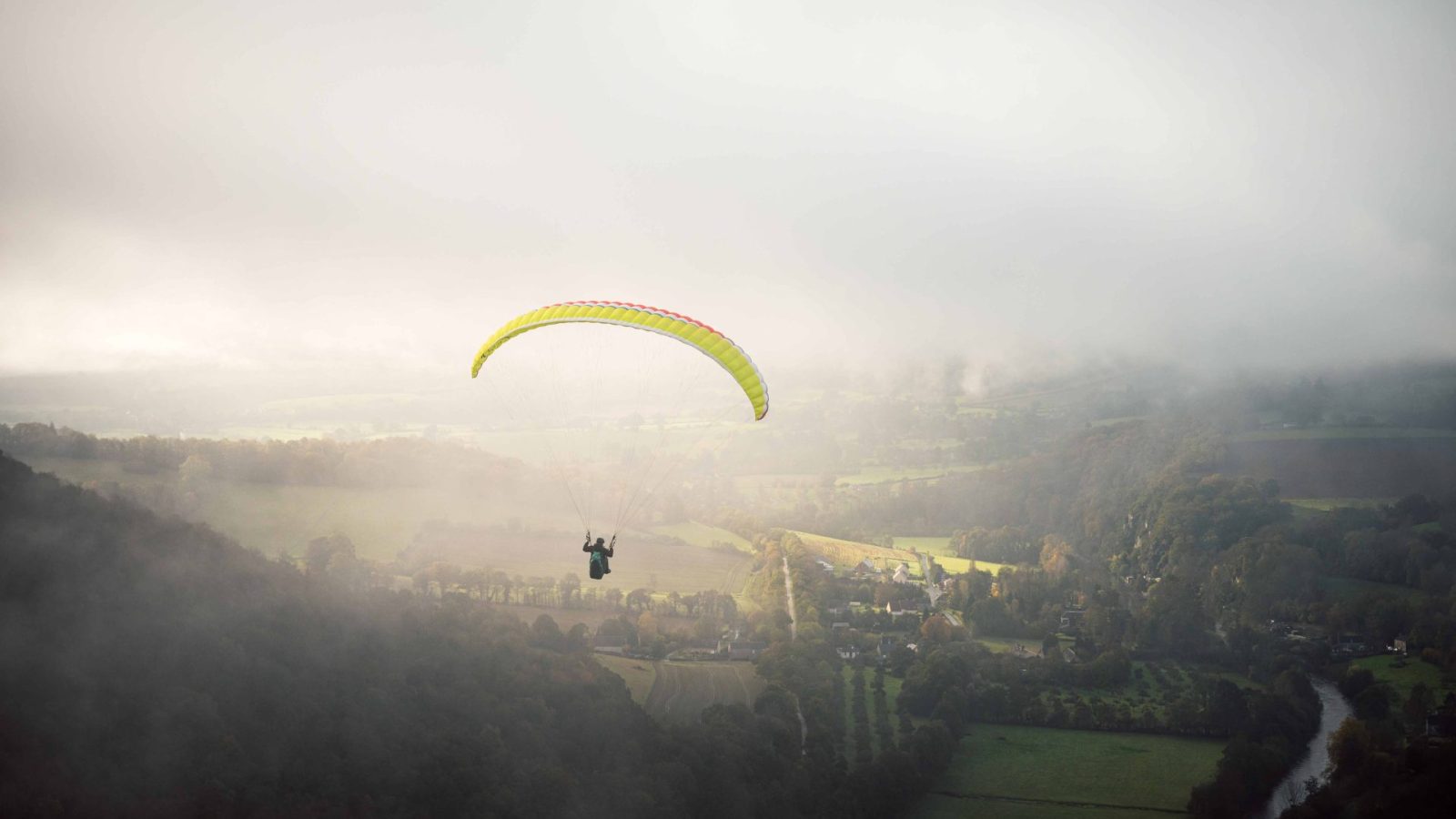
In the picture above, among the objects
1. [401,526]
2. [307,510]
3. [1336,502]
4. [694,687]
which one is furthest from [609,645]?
[1336,502]

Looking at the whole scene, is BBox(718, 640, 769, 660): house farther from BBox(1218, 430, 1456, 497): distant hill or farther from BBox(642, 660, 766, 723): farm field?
BBox(1218, 430, 1456, 497): distant hill

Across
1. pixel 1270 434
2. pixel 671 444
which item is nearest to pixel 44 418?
pixel 671 444

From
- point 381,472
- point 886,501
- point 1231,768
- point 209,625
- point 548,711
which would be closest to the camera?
point 209,625

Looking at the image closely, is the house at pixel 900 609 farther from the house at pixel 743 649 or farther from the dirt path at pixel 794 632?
the house at pixel 743 649

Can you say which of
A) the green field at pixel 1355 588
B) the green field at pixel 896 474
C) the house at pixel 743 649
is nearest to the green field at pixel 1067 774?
the house at pixel 743 649

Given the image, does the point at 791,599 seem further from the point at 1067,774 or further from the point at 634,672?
the point at 1067,774

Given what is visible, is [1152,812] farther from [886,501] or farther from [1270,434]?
[1270,434]
